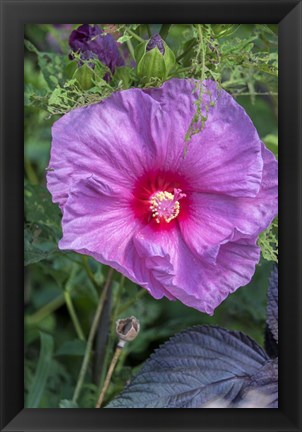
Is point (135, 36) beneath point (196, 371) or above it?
above

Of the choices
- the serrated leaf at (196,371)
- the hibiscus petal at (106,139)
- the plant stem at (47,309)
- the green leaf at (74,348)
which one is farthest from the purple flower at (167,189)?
the plant stem at (47,309)

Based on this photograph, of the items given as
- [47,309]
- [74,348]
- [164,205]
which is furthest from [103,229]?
[47,309]

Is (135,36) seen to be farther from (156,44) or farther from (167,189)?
(167,189)

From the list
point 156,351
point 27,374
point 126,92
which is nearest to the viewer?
point 126,92

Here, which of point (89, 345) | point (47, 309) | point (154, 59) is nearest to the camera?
point (154, 59)

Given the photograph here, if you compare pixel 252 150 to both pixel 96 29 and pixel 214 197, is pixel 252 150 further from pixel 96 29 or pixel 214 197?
pixel 96 29

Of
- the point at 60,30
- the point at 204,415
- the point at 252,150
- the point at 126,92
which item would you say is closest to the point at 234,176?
the point at 252,150
